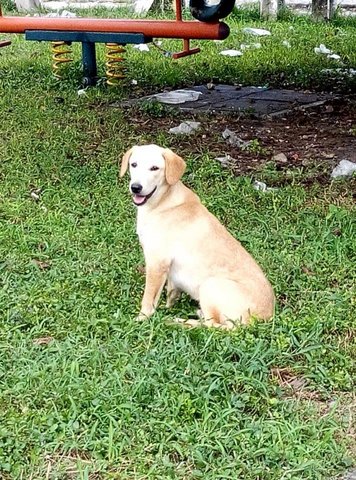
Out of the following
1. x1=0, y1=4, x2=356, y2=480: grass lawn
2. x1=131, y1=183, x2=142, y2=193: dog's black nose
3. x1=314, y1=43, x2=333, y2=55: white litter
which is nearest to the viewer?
x1=0, y1=4, x2=356, y2=480: grass lawn

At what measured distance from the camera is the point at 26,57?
10.3 m

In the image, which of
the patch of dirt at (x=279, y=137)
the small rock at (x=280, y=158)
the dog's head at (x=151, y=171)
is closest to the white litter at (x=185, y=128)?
the patch of dirt at (x=279, y=137)

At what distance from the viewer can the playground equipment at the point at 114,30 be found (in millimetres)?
6770

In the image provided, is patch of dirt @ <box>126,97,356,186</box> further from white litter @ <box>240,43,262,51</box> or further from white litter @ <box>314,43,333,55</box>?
white litter @ <box>240,43,262,51</box>

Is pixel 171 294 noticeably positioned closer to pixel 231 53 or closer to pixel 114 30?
pixel 114 30

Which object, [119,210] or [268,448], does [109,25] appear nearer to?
[119,210]

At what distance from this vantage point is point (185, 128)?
696 centimetres

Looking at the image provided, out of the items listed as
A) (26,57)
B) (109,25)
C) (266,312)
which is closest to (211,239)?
(266,312)

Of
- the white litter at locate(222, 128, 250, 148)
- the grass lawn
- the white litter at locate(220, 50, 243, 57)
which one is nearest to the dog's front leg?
the grass lawn

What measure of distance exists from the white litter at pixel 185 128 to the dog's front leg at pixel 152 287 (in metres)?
3.19

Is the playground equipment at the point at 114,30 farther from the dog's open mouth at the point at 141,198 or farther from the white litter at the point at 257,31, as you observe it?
the white litter at the point at 257,31

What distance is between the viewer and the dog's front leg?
3828mm

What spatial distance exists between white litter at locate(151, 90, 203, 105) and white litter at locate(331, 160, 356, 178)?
102 inches

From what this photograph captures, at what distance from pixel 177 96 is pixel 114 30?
1056 millimetres
